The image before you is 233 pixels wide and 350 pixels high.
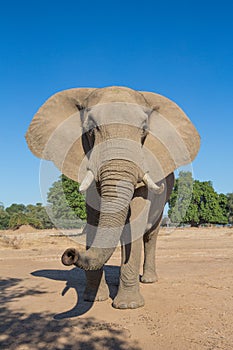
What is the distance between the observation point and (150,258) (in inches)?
352

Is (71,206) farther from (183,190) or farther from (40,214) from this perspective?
(183,190)

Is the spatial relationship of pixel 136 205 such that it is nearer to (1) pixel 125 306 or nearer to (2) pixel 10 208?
(1) pixel 125 306

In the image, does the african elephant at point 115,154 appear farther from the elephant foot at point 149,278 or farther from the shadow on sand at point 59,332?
the elephant foot at point 149,278

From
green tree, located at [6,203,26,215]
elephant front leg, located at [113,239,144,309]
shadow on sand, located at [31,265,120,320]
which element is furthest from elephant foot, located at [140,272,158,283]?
green tree, located at [6,203,26,215]

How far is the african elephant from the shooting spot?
17.0ft

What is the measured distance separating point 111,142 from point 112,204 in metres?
1.06

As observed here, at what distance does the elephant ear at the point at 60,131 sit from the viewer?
6.79 m

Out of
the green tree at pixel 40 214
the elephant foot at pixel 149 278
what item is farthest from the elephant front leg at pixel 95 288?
the green tree at pixel 40 214

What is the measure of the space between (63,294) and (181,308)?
2.41 metres

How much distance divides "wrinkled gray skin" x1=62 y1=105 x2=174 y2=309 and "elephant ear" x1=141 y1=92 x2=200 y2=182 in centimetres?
33

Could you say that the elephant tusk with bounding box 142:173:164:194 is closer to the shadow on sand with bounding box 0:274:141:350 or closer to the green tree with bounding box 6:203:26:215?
the shadow on sand with bounding box 0:274:141:350

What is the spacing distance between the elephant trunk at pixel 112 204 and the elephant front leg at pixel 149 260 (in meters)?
3.89

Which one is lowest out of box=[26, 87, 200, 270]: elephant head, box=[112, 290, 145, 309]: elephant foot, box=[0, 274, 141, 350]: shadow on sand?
box=[0, 274, 141, 350]: shadow on sand

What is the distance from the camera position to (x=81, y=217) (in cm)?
3728
